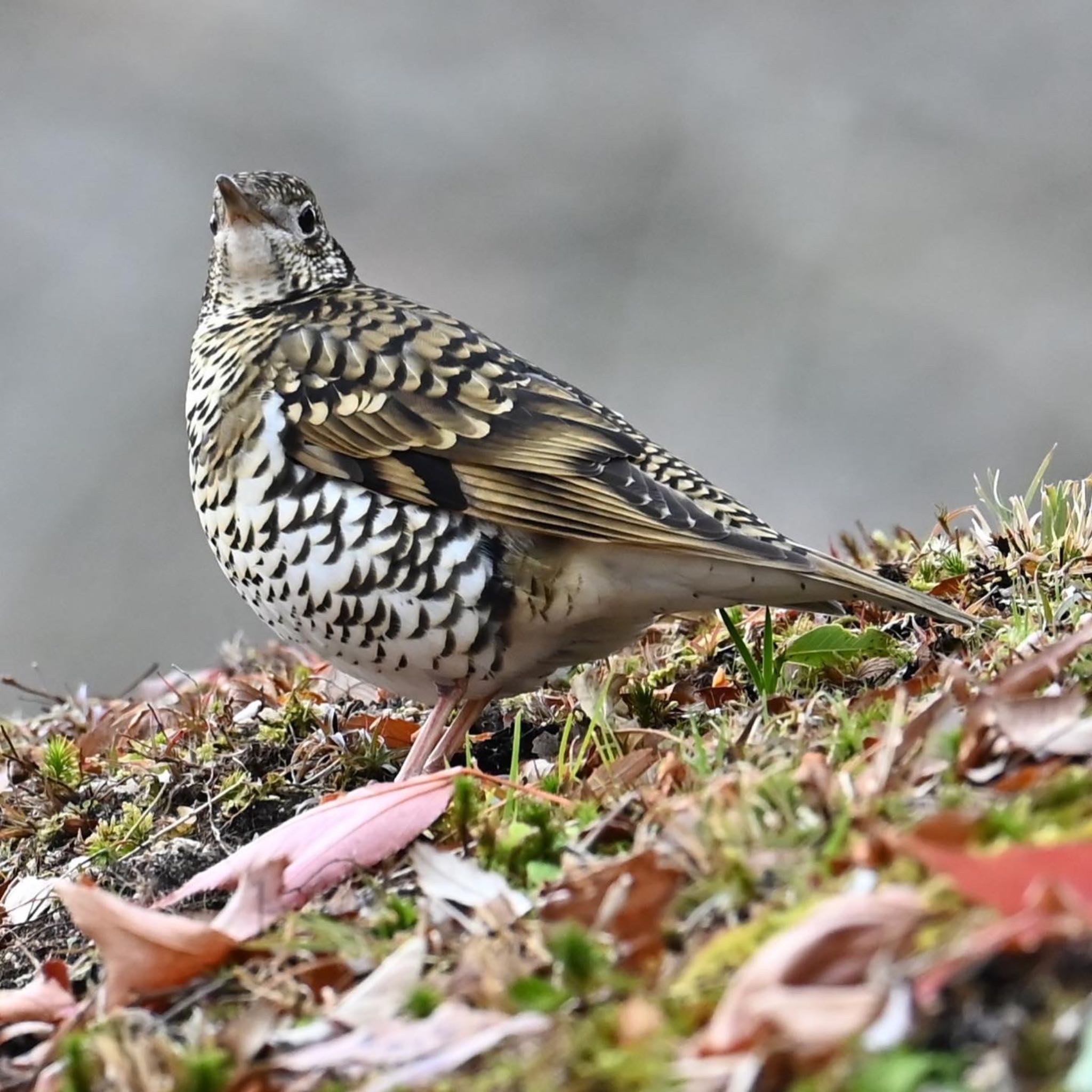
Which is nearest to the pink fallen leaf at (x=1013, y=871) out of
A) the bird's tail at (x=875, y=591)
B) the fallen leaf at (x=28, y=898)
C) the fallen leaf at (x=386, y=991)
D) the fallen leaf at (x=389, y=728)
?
the fallen leaf at (x=386, y=991)

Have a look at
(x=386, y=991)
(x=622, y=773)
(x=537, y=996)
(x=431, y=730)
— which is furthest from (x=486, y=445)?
(x=537, y=996)

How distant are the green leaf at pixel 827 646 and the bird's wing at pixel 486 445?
22 cm

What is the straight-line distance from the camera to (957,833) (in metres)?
2.17

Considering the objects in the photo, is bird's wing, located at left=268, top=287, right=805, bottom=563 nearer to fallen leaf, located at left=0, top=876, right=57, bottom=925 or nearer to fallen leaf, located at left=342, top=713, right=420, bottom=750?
fallen leaf, located at left=342, top=713, right=420, bottom=750

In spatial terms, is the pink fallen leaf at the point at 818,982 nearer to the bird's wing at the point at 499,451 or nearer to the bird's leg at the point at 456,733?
the bird's wing at the point at 499,451

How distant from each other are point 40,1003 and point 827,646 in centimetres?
218

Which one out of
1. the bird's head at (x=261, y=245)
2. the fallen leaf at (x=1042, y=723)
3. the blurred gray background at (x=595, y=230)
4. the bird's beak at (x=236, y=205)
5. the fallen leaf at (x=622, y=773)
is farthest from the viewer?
the blurred gray background at (x=595, y=230)

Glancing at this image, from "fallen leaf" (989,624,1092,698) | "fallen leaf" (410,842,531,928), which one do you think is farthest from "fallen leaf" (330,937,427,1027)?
"fallen leaf" (989,624,1092,698)

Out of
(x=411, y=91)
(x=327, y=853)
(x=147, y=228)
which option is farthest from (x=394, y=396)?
(x=411, y=91)

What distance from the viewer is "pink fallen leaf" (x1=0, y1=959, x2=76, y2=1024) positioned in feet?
9.66

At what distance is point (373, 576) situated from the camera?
438cm

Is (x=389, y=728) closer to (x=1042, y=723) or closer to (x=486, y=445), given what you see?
(x=486, y=445)

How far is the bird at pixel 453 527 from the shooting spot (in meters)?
4.32

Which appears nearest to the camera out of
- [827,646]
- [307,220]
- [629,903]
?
[629,903]
